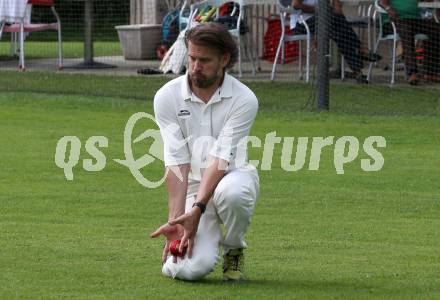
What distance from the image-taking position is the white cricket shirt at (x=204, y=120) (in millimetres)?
5980

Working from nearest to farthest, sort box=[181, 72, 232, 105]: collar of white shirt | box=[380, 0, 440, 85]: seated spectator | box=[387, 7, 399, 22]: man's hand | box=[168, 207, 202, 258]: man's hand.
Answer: box=[168, 207, 202, 258]: man's hand
box=[181, 72, 232, 105]: collar of white shirt
box=[387, 7, 399, 22]: man's hand
box=[380, 0, 440, 85]: seated spectator

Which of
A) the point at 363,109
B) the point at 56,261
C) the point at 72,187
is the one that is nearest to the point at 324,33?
the point at 363,109

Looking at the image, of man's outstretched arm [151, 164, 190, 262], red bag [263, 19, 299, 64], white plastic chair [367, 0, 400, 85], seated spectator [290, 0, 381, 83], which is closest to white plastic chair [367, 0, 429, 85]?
white plastic chair [367, 0, 400, 85]

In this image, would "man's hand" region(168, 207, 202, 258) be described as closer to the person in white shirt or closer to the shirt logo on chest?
the person in white shirt

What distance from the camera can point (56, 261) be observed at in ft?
20.9

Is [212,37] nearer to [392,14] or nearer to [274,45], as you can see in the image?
[392,14]

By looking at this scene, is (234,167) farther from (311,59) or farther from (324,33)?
(311,59)

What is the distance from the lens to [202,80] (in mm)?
5863

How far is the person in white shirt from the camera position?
19.2ft

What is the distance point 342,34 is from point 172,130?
30.5 feet

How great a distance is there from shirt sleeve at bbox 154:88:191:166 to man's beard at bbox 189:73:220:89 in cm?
19

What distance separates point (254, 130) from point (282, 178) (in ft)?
7.97

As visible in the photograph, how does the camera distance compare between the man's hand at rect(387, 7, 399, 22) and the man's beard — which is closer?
the man's beard

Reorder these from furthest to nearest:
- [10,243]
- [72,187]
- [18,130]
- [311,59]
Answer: [311,59] < [18,130] < [72,187] < [10,243]
